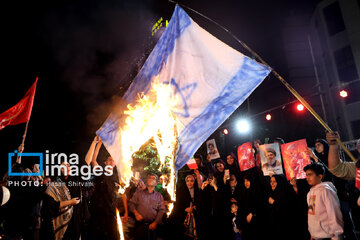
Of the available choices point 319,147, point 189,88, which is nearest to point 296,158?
point 319,147

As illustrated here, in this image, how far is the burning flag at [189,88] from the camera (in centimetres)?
369

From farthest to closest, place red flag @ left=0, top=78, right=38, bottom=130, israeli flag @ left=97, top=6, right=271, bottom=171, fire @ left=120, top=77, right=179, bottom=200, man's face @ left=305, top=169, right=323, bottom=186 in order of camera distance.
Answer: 1. red flag @ left=0, top=78, right=38, bottom=130
2. man's face @ left=305, top=169, right=323, bottom=186
3. fire @ left=120, top=77, right=179, bottom=200
4. israeli flag @ left=97, top=6, right=271, bottom=171

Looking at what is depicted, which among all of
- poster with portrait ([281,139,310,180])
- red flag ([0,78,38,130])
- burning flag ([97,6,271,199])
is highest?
red flag ([0,78,38,130])

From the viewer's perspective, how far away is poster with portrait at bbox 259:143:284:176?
7.59 metres

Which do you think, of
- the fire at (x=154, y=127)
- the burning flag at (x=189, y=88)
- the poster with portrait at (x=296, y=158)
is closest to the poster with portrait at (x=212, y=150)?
the poster with portrait at (x=296, y=158)

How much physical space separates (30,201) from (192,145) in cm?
374

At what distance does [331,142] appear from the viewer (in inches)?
155

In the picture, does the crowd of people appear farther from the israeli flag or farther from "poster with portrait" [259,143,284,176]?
the israeli flag

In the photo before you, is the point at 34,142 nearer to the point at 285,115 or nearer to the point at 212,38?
the point at 212,38

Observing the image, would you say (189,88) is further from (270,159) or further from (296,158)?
(296,158)

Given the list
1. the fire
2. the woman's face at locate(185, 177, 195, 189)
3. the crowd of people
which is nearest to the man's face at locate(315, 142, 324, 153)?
the crowd of people

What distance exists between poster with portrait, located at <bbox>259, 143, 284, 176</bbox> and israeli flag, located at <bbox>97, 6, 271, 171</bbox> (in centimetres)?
463

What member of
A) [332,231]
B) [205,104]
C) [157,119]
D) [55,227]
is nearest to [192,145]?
[205,104]

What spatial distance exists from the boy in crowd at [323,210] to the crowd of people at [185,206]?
753 millimetres
